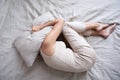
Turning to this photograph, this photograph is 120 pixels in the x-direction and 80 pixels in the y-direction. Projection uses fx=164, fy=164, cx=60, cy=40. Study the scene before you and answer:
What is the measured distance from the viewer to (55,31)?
1229 mm

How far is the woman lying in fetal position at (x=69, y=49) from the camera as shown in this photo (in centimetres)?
111

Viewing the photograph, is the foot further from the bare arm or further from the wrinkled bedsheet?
the bare arm

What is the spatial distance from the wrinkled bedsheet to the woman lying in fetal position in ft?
0.20

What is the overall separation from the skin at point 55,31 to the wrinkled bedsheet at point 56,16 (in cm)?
5

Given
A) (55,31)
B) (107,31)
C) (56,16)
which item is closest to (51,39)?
(55,31)

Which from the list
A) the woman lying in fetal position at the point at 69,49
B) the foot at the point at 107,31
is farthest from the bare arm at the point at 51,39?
the foot at the point at 107,31

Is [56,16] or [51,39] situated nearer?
[51,39]

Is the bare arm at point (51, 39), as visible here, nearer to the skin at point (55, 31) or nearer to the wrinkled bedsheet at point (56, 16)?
the skin at point (55, 31)

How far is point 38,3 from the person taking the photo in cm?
161

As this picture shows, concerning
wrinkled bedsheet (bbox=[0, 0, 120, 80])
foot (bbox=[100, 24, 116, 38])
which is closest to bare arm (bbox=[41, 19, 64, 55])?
wrinkled bedsheet (bbox=[0, 0, 120, 80])

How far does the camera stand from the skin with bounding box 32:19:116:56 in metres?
1.15

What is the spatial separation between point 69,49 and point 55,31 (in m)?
0.17

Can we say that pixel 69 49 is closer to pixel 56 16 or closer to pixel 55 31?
pixel 55 31

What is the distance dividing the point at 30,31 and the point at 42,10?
272 mm
